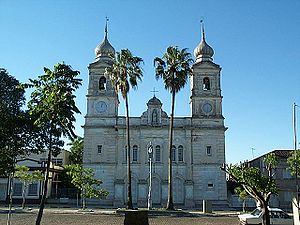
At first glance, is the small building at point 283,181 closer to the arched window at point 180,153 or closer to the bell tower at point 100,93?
the arched window at point 180,153

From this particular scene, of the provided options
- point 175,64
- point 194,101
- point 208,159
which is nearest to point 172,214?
point 175,64

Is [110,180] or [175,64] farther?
[110,180]

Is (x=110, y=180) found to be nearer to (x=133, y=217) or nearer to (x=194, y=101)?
(x=194, y=101)

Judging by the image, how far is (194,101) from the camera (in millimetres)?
53438

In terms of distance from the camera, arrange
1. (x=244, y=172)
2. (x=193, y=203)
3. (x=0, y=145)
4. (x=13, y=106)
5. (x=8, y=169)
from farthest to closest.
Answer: (x=193, y=203), (x=13, y=106), (x=0, y=145), (x=8, y=169), (x=244, y=172)

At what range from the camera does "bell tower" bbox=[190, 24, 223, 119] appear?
53344 millimetres

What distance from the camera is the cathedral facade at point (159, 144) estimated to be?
50.7 meters

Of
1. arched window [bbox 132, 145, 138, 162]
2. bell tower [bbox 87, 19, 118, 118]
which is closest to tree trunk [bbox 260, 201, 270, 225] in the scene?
arched window [bbox 132, 145, 138, 162]

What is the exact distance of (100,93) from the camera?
2089 inches

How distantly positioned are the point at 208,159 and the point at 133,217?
34.5 m

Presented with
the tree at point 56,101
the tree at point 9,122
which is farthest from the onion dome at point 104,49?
the tree at point 56,101

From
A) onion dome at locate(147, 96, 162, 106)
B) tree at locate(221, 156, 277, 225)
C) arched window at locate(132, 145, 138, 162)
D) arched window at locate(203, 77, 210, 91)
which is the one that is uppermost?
arched window at locate(203, 77, 210, 91)

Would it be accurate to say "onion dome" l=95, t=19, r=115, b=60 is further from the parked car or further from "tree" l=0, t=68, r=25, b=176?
the parked car

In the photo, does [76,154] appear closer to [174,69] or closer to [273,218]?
[174,69]
